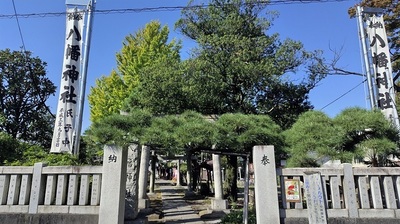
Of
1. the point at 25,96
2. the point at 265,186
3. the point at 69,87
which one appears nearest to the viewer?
the point at 265,186

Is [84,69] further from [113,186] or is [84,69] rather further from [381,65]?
[381,65]

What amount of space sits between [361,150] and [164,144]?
433 cm

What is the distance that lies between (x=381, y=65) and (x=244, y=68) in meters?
4.26

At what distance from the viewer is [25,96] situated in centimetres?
2666

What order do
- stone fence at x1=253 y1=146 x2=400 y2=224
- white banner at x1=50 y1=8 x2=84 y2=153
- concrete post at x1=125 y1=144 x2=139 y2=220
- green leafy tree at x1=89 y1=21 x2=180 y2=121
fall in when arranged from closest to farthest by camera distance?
stone fence at x1=253 y1=146 x2=400 y2=224
white banner at x1=50 y1=8 x2=84 y2=153
concrete post at x1=125 y1=144 x2=139 y2=220
green leafy tree at x1=89 y1=21 x2=180 y2=121

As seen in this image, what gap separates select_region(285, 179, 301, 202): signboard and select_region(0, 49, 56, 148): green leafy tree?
23.8m

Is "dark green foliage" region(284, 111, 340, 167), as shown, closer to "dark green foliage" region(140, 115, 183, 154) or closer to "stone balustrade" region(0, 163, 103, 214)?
"dark green foliage" region(140, 115, 183, 154)

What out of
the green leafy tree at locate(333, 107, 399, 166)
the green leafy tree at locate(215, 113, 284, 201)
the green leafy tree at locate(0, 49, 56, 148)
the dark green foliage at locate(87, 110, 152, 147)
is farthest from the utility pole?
the green leafy tree at locate(0, 49, 56, 148)

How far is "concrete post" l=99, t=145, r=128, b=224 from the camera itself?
6173 mm

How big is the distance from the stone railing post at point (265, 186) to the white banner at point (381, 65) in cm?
452

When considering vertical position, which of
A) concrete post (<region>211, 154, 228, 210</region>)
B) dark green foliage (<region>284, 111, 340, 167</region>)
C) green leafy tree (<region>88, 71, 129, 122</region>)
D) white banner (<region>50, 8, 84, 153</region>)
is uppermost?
green leafy tree (<region>88, 71, 129, 122</region>)

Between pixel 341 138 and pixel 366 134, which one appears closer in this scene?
pixel 341 138

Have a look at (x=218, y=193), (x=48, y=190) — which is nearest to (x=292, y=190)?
(x=48, y=190)

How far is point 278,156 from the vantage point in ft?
24.2
